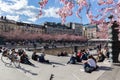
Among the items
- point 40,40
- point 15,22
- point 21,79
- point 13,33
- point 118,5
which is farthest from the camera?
point 15,22

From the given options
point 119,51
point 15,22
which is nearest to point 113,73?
point 119,51

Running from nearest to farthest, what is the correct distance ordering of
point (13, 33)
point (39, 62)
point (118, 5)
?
point (118, 5) < point (39, 62) < point (13, 33)

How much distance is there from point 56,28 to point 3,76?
161m

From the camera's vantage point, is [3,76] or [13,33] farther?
[13,33]

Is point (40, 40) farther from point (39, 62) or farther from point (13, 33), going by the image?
point (39, 62)

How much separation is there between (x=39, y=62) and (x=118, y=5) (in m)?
23.0

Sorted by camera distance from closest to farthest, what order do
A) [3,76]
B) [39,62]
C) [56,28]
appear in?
[3,76]
[39,62]
[56,28]

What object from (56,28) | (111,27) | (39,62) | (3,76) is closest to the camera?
(3,76)

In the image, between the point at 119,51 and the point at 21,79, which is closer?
the point at 21,79

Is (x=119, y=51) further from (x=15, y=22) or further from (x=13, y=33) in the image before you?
(x=15, y=22)

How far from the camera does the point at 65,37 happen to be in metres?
155

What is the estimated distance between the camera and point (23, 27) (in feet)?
498

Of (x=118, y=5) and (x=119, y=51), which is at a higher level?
(x=118, y=5)

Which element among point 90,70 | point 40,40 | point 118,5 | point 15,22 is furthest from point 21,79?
point 15,22
